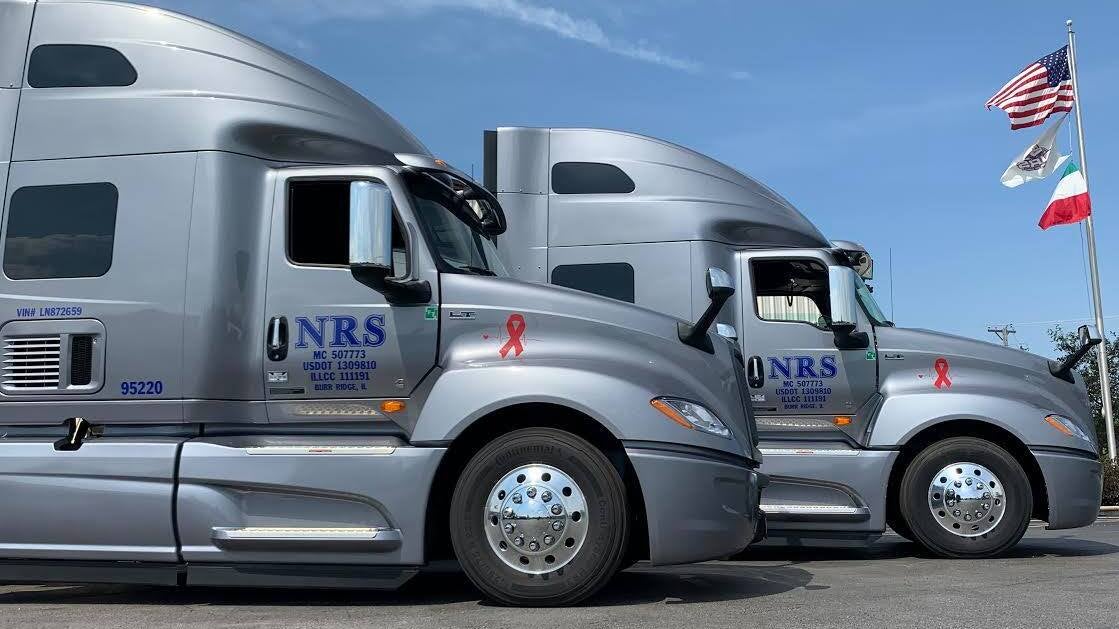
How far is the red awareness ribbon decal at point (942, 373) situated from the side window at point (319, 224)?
4959 mm

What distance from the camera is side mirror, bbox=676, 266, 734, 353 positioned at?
20.1 ft

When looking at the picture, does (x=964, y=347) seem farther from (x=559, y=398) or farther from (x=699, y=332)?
(x=559, y=398)

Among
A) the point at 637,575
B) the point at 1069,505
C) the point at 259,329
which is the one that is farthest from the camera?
the point at 1069,505

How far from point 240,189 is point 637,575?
3562 millimetres

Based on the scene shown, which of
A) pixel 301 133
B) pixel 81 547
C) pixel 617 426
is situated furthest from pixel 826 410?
pixel 81 547

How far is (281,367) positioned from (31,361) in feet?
4.70

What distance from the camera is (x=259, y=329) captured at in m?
6.64

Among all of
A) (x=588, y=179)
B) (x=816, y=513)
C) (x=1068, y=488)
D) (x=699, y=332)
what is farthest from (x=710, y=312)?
(x=1068, y=488)

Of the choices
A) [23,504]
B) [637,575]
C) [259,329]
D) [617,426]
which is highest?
[259,329]

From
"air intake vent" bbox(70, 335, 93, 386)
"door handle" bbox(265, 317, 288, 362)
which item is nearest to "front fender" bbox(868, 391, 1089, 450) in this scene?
"door handle" bbox(265, 317, 288, 362)

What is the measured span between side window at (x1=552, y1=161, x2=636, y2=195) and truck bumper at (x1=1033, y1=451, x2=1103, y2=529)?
395 cm

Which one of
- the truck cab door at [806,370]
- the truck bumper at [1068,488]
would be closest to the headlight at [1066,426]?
the truck bumper at [1068,488]

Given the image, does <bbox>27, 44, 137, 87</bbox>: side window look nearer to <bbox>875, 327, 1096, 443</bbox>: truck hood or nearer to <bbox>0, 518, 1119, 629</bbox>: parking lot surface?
<bbox>0, 518, 1119, 629</bbox>: parking lot surface

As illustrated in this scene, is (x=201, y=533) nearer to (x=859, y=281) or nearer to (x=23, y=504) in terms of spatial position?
(x=23, y=504)
